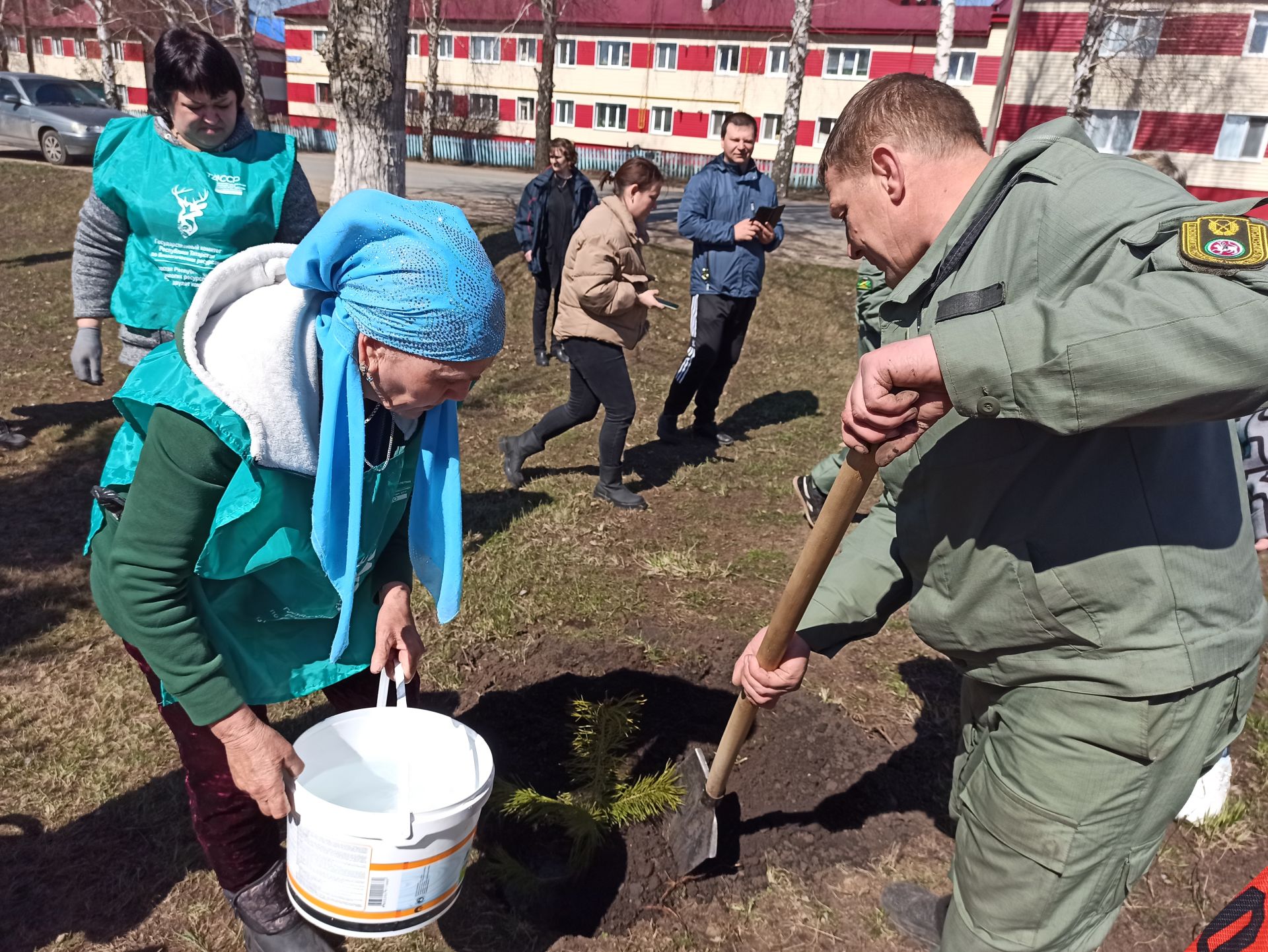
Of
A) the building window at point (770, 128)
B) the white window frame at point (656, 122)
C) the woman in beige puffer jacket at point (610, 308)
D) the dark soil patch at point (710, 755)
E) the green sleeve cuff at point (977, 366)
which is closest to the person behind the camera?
the green sleeve cuff at point (977, 366)

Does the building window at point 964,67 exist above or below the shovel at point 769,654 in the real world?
above

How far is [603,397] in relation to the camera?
201 inches

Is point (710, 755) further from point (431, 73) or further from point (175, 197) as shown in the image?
point (431, 73)

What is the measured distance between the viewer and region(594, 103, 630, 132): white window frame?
3388 centimetres

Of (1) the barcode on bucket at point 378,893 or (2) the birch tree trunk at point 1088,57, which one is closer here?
(1) the barcode on bucket at point 378,893

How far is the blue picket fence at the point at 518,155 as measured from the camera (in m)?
29.5

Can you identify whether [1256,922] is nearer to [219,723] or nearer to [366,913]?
[366,913]

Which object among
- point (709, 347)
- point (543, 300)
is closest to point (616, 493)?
point (709, 347)

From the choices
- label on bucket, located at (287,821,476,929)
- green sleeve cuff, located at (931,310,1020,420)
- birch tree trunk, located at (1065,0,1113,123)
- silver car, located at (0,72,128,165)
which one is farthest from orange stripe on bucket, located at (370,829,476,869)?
birch tree trunk, located at (1065,0,1113,123)

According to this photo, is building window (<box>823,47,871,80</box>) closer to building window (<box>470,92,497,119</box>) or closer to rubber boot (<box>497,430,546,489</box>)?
building window (<box>470,92,497,119</box>)

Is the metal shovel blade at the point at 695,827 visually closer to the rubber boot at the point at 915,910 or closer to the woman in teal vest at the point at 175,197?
the rubber boot at the point at 915,910

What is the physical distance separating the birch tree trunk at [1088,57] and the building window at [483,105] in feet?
74.7

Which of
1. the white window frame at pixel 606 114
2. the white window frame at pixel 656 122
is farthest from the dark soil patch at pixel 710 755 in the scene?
the white window frame at pixel 606 114

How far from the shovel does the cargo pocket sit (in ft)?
1.68
